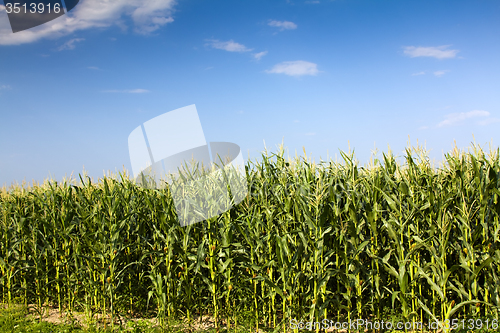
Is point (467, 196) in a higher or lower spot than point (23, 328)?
higher

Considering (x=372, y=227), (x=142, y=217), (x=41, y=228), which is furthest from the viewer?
(x=41, y=228)

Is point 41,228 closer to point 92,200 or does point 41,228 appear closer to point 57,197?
point 57,197

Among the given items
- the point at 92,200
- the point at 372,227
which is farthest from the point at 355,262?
the point at 92,200

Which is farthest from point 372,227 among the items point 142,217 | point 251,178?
point 142,217

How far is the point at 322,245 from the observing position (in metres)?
4.92

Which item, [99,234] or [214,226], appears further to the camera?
[99,234]

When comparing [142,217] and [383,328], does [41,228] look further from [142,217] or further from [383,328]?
[383,328]

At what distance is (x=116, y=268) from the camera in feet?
19.8

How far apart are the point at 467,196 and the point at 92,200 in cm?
672

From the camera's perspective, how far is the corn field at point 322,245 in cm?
505

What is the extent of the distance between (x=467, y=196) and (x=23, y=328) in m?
8.10

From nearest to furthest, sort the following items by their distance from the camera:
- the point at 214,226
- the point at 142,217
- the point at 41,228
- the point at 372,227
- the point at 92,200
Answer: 1. the point at 372,227
2. the point at 214,226
3. the point at 142,217
4. the point at 92,200
5. the point at 41,228

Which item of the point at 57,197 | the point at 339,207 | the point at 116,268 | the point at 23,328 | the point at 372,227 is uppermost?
the point at 57,197

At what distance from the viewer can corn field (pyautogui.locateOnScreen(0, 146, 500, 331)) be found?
16.6ft
